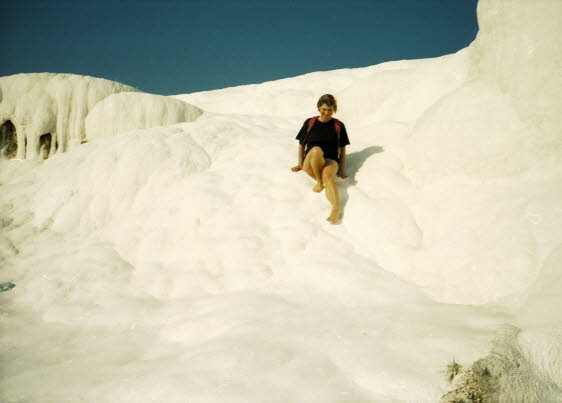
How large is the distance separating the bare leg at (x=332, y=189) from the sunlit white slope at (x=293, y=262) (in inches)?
5.9

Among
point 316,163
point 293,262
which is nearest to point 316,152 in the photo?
point 316,163

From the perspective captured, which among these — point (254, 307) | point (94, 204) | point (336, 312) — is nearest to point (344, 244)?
point (336, 312)

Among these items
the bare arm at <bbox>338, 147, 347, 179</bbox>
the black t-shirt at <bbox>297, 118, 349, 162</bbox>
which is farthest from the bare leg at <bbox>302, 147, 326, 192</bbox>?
the bare arm at <bbox>338, 147, 347, 179</bbox>

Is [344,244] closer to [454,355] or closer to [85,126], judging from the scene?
[454,355]

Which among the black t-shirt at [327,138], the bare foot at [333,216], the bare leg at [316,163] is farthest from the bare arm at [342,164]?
the bare foot at [333,216]

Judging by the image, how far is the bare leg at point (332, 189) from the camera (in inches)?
129

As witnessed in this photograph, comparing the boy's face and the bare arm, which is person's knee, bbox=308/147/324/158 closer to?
the bare arm

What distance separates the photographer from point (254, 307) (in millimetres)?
2459

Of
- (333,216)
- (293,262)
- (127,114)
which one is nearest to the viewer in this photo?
(293,262)

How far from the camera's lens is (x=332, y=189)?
3385mm

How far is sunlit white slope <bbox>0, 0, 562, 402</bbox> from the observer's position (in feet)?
5.55

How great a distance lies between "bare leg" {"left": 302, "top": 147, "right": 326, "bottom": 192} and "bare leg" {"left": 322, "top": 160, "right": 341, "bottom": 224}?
83 mm

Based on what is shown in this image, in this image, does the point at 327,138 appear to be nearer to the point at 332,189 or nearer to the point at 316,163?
the point at 316,163

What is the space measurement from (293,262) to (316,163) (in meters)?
1.21
